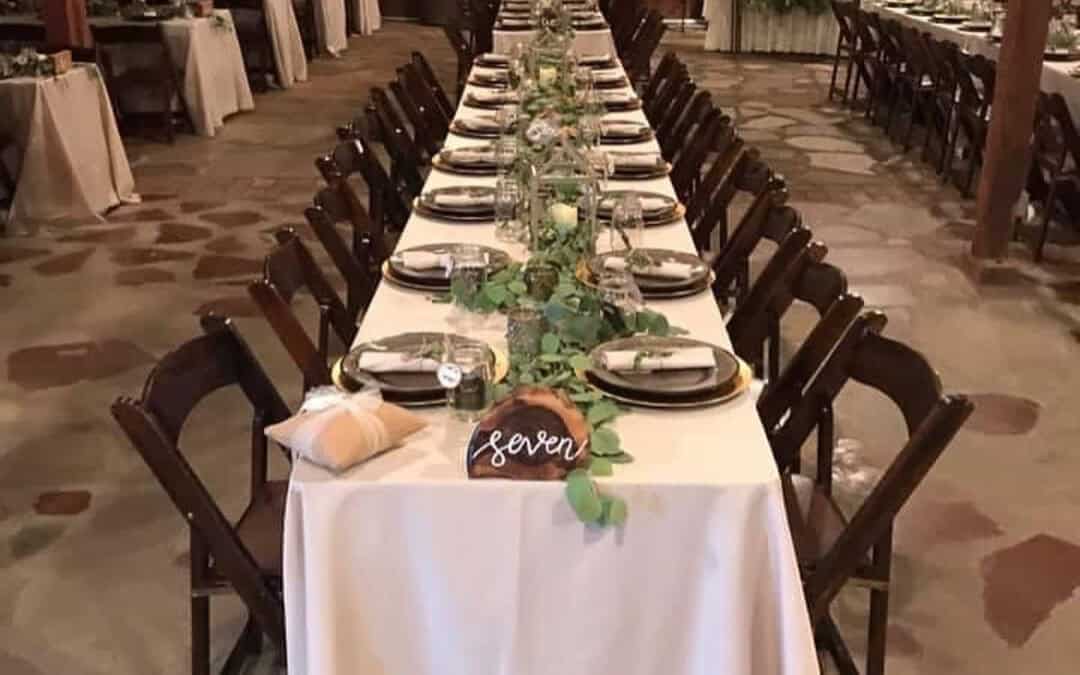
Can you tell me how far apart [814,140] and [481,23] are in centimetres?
255

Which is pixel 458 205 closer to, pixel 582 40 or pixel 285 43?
pixel 582 40

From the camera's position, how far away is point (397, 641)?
193cm

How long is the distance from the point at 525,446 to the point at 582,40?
5928mm

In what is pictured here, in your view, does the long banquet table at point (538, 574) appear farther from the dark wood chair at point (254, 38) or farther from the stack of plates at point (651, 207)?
the dark wood chair at point (254, 38)

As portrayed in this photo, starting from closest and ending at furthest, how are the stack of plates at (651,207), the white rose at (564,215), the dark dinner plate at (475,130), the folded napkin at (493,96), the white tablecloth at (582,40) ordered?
the white rose at (564,215), the stack of plates at (651,207), the dark dinner plate at (475,130), the folded napkin at (493,96), the white tablecloth at (582,40)

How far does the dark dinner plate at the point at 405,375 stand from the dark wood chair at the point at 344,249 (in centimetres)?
82

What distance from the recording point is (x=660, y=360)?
2.20m

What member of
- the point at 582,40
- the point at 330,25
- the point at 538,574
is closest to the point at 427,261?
the point at 538,574

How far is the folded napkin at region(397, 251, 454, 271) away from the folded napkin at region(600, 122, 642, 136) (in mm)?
1707

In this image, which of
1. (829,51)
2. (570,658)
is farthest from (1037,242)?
(829,51)

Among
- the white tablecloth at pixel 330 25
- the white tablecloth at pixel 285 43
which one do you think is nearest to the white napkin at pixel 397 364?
the white tablecloth at pixel 285 43

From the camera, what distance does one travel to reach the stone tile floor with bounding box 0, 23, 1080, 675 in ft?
9.46

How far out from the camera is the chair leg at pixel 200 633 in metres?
2.29

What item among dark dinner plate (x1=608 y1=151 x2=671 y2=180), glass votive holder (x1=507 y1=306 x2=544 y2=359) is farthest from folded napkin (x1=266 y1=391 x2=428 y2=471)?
dark dinner plate (x1=608 y1=151 x2=671 y2=180)
